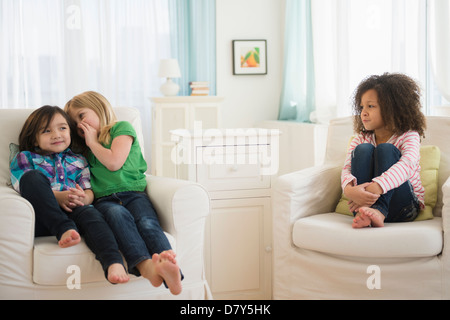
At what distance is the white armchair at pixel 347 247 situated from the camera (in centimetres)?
189

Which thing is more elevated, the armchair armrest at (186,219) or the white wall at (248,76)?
the white wall at (248,76)

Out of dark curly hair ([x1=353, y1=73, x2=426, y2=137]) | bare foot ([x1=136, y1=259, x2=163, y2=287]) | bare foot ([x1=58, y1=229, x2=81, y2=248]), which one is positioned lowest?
bare foot ([x1=136, y1=259, x2=163, y2=287])

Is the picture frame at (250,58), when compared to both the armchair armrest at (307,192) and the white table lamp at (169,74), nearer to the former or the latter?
the white table lamp at (169,74)

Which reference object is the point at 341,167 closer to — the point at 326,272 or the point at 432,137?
the point at 432,137

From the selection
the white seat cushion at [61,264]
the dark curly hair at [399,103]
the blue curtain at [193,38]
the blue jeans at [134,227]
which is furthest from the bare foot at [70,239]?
the blue curtain at [193,38]

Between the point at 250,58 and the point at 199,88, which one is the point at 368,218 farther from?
the point at 250,58

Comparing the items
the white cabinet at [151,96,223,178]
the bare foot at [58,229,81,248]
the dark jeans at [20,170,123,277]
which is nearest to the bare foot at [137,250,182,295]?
the dark jeans at [20,170,123,277]

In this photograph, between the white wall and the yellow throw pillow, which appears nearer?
the yellow throw pillow

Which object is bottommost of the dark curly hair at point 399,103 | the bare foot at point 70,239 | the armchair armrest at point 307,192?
the bare foot at point 70,239

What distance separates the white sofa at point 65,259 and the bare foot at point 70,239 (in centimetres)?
2

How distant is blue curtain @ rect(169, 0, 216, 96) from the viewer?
15.4 feet

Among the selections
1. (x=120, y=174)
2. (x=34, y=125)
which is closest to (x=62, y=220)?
(x=120, y=174)

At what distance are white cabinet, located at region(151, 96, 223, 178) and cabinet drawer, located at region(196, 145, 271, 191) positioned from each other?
76.2 inches

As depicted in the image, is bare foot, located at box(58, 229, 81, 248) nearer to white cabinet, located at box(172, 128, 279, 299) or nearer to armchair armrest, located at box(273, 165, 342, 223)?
white cabinet, located at box(172, 128, 279, 299)
